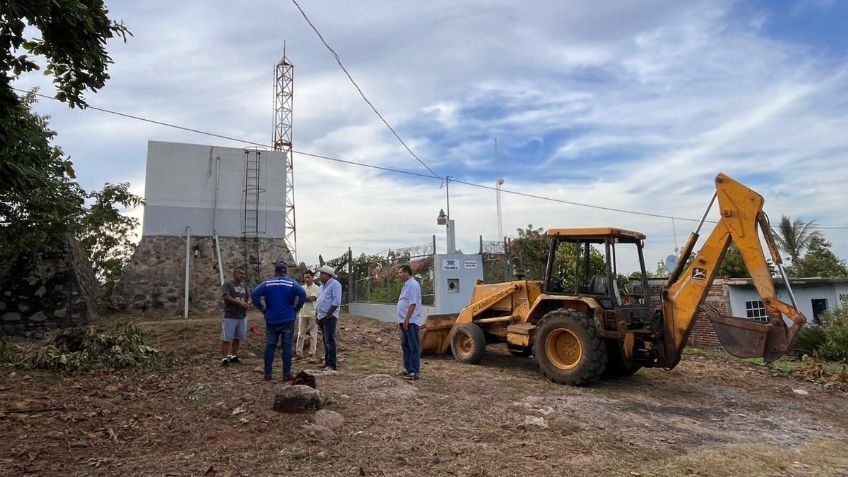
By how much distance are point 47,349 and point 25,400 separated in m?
2.30

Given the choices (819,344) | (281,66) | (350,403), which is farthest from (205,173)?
(819,344)

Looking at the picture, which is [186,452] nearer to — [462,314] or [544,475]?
[544,475]

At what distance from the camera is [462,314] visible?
1033cm

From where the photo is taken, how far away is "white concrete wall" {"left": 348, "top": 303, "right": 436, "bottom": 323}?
1545 cm

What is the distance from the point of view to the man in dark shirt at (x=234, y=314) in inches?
333

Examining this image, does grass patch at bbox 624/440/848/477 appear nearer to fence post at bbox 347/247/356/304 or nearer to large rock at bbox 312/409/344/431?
large rock at bbox 312/409/344/431

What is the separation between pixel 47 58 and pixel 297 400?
4058 millimetres

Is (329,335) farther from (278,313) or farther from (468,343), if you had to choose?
(468,343)

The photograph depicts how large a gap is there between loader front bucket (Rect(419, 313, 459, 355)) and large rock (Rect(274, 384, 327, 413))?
4.89 m

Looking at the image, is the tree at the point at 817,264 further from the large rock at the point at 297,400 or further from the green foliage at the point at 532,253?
the large rock at the point at 297,400

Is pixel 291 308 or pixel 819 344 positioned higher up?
pixel 291 308

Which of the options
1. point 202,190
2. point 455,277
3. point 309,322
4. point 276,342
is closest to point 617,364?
point 276,342

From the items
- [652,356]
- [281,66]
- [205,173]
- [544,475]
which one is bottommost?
[544,475]

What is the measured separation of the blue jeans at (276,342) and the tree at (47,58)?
3029mm
